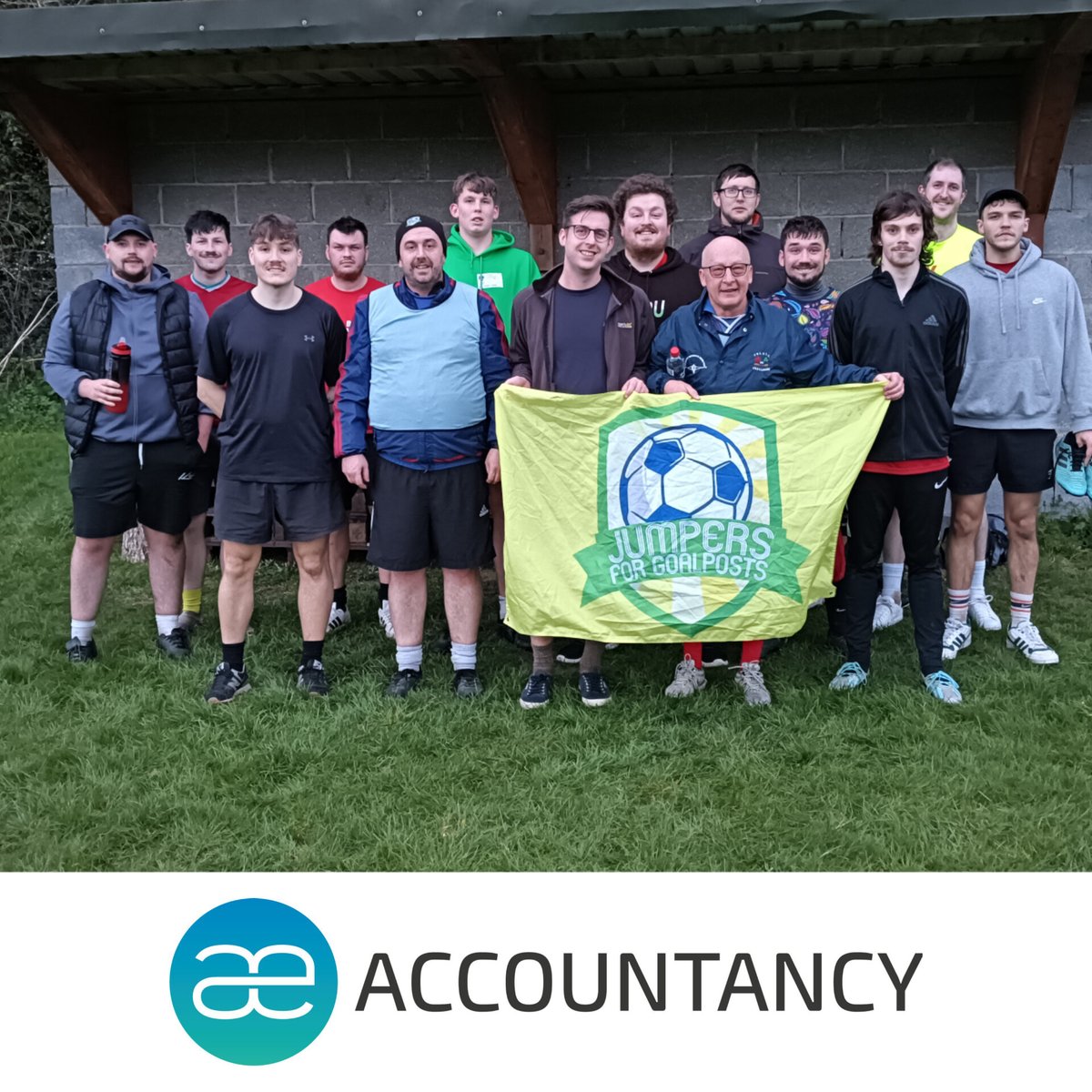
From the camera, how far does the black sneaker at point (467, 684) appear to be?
4670 millimetres

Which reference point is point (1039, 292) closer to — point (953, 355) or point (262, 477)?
point (953, 355)

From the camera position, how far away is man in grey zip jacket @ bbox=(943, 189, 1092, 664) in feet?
15.4

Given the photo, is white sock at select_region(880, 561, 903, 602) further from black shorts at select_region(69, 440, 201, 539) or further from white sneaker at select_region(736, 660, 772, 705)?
black shorts at select_region(69, 440, 201, 539)

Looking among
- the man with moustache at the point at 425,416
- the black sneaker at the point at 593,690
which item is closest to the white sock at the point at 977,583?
the black sneaker at the point at 593,690

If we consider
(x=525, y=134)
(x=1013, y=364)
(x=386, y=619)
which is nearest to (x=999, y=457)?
(x=1013, y=364)

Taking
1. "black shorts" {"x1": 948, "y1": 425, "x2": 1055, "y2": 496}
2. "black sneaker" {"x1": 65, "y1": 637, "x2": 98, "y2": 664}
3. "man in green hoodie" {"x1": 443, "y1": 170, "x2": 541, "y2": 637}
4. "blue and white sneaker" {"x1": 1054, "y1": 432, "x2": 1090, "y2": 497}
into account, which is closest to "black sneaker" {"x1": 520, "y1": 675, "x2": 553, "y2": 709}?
"man in green hoodie" {"x1": 443, "y1": 170, "x2": 541, "y2": 637}

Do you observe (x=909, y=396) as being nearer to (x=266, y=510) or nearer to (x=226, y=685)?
(x=266, y=510)

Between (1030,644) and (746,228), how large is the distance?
2.16 m

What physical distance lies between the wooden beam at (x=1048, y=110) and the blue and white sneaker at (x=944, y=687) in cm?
321

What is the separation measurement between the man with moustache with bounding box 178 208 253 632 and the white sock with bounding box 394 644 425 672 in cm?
125

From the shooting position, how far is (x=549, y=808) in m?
3.77

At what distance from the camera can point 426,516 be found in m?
4.59

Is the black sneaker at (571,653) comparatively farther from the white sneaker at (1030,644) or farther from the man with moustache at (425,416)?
the white sneaker at (1030,644)

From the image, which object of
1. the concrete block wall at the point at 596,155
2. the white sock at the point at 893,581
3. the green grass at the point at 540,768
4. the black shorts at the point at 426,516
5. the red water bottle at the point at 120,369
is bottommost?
the green grass at the point at 540,768
